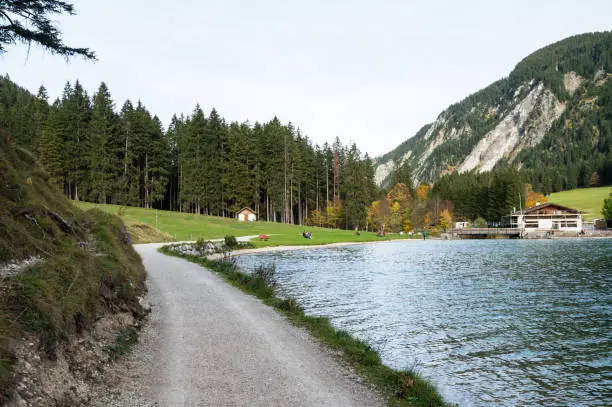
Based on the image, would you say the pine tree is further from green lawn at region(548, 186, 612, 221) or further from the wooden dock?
green lawn at region(548, 186, 612, 221)

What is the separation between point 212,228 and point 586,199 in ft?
490

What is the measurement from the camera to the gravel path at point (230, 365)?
28.1 feet

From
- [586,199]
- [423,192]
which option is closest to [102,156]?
[423,192]

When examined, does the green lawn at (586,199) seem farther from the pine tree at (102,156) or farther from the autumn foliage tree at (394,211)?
the pine tree at (102,156)

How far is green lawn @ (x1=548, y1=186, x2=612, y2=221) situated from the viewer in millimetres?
139375

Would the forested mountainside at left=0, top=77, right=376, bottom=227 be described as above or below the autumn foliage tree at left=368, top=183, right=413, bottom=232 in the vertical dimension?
above

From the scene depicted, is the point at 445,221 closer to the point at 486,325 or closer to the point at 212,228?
the point at 212,228

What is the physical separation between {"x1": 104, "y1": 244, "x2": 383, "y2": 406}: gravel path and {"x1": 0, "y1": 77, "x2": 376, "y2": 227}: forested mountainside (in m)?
69.3

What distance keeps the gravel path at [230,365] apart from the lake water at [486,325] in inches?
108

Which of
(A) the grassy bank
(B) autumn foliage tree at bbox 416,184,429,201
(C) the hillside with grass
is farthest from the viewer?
(B) autumn foliage tree at bbox 416,184,429,201

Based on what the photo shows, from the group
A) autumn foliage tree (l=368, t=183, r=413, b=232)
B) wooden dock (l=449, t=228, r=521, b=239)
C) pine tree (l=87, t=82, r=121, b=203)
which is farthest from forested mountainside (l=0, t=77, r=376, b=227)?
wooden dock (l=449, t=228, r=521, b=239)

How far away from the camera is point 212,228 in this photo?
72.4 m

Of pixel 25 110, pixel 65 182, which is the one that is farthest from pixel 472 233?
pixel 25 110

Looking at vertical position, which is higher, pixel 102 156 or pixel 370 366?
pixel 102 156
